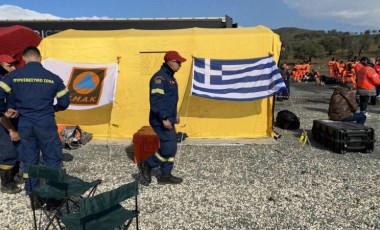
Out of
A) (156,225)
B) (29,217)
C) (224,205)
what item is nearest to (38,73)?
(29,217)

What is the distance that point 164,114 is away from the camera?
5285 mm

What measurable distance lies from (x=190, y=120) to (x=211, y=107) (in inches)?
22.2

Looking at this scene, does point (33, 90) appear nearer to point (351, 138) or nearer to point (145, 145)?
point (145, 145)

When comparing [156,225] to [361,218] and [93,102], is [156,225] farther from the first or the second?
[93,102]

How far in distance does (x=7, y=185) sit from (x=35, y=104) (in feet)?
5.98

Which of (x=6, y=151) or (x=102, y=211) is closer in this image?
(x=102, y=211)

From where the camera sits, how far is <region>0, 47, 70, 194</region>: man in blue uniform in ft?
14.4

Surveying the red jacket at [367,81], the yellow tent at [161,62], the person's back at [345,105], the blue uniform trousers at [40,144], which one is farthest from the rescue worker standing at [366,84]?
the blue uniform trousers at [40,144]

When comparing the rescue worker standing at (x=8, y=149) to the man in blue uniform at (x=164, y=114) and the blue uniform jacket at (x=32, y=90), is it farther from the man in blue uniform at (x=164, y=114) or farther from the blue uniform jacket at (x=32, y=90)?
the man in blue uniform at (x=164, y=114)

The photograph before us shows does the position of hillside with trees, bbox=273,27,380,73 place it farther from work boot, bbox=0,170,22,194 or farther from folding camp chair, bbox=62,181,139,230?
folding camp chair, bbox=62,181,139,230

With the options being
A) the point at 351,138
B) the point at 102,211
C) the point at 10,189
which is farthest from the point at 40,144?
the point at 351,138

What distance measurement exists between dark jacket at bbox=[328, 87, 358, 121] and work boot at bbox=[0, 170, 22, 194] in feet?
21.5

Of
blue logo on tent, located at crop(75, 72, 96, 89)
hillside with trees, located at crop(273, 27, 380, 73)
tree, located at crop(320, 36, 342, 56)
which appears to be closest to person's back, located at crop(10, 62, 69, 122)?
blue logo on tent, located at crop(75, 72, 96, 89)

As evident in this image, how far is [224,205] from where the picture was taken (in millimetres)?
4953
